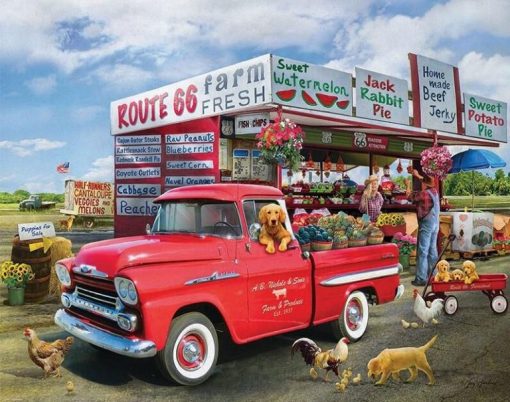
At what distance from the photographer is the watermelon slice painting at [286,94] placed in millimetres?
11084

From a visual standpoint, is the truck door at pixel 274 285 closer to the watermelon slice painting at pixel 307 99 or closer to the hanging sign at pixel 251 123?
the hanging sign at pixel 251 123

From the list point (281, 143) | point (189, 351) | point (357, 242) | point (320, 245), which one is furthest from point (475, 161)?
point (189, 351)

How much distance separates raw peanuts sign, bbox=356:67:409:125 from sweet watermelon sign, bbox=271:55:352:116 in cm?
57

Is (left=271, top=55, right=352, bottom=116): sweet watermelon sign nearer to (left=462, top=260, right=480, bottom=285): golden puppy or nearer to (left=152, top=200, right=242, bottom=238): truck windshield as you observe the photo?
(left=462, top=260, right=480, bottom=285): golden puppy

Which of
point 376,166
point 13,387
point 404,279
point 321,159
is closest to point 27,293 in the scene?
point 13,387

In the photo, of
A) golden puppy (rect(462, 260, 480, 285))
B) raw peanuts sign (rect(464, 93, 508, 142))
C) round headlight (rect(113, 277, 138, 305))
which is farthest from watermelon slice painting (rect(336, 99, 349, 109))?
round headlight (rect(113, 277, 138, 305))

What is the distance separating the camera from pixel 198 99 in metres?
12.8

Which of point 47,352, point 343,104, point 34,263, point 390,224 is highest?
point 343,104

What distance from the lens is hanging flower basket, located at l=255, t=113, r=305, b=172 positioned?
10352 millimetres

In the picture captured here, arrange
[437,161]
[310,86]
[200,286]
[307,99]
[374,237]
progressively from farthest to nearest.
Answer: [310,86] < [307,99] < [437,161] < [374,237] < [200,286]

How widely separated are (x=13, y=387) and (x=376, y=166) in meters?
15.0

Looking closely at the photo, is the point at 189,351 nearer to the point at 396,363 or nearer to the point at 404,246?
the point at 396,363

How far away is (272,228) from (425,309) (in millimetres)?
2833

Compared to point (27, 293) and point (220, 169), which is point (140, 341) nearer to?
point (27, 293)
